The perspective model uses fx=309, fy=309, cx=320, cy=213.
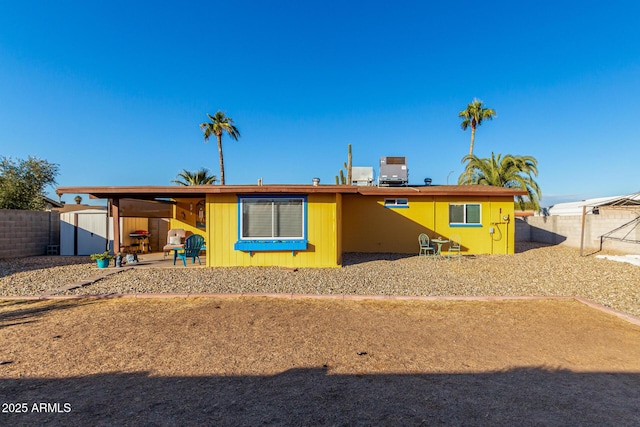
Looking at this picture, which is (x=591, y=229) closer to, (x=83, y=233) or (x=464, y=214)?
(x=464, y=214)

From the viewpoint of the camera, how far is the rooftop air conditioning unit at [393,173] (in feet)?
44.7

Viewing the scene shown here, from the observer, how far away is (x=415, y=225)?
12.9 meters

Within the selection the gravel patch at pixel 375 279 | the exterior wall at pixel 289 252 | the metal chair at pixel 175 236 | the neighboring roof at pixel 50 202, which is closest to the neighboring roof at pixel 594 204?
the gravel patch at pixel 375 279

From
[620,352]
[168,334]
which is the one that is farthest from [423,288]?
[168,334]

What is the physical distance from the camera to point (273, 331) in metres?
4.48

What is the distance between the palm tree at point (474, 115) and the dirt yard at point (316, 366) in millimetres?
23739

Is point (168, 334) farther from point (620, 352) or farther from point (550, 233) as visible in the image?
point (550, 233)

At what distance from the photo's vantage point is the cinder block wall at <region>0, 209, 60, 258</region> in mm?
11234

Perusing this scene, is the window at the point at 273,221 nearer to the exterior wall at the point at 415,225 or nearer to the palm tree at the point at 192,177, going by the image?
the exterior wall at the point at 415,225

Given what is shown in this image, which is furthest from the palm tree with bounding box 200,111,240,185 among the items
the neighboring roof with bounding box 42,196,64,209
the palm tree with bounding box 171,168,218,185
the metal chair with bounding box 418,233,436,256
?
the metal chair with bounding box 418,233,436,256

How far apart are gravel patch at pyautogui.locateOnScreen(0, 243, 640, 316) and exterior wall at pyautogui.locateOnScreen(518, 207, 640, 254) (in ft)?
9.13

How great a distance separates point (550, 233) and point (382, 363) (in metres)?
18.0

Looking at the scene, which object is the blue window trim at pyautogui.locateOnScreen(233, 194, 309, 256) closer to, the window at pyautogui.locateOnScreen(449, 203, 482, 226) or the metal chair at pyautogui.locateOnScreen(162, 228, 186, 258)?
the metal chair at pyautogui.locateOnScreen(162, 228, 186, 258)

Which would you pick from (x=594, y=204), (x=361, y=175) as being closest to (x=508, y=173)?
(x=594, y=204)
